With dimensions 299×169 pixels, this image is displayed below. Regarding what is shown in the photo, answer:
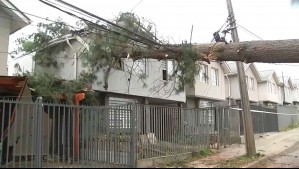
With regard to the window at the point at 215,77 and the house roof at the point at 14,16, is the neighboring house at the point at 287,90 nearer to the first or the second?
the window at the point at 215,77

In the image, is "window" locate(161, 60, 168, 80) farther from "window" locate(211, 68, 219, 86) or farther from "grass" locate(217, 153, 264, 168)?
"grass" locate(217, 153, 264, 168)

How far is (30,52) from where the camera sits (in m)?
19.5

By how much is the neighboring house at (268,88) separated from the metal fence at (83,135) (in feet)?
113

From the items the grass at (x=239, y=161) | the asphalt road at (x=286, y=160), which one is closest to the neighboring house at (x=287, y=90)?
the asphalt road at (x=286, y=160)

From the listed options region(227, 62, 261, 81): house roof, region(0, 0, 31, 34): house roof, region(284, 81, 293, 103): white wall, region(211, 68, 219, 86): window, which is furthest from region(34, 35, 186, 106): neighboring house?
region(284, 81, 293, 103): white wall

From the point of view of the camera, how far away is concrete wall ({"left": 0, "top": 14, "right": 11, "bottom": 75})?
16.4 meters

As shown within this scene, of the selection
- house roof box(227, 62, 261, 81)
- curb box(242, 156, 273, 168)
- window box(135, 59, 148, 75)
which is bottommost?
curb box(242, 156, 273, 168)

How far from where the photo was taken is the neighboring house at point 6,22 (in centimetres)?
1631

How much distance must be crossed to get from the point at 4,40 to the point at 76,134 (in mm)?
7323

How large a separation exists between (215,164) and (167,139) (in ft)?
5.92

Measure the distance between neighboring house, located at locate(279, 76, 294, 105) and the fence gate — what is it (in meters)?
47.4

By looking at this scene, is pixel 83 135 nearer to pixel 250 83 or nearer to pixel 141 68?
pixel 141 68

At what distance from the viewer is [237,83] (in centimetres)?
3881

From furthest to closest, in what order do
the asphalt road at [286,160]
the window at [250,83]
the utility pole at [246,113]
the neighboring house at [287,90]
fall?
the neighboring house at [287,90] < the window at [250,83] < the utility pole at [246,113] < the asphalt road at [286,160]
